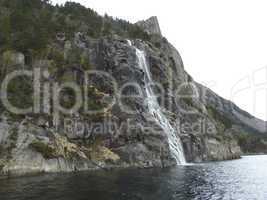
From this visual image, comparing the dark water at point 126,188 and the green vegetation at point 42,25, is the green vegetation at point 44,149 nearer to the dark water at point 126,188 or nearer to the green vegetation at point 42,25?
the dark water at point 126,188

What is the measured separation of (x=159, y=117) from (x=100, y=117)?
1990 centimetres

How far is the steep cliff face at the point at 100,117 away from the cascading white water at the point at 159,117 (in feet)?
1.98

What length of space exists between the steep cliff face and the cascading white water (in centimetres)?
60

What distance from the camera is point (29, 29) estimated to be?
86.1 metres

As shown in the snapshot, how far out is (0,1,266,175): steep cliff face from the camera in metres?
62.8

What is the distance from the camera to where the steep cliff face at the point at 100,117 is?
62844 mm

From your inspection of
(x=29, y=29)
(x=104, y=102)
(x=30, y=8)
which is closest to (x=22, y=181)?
(x=104, y=102)

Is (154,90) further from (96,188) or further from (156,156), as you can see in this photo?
(96,188)

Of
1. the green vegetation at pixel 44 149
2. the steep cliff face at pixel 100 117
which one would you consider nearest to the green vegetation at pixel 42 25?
the steep cliff face at pixel 100 117

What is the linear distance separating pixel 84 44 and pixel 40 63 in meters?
25.5

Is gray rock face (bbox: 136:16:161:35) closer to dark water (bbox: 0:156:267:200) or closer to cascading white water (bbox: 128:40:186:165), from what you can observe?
cascading white water (bbox: 128:40:186:165)

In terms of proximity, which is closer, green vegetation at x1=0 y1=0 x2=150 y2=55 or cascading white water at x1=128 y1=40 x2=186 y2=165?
green vegetation at x1=0 y1=0 x2=150 y2=55

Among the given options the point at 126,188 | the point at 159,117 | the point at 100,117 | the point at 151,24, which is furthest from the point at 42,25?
the point at 151,24

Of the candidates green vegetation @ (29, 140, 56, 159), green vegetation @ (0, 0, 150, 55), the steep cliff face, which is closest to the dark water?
green vegetation @ (29, 140, 56, 159)
